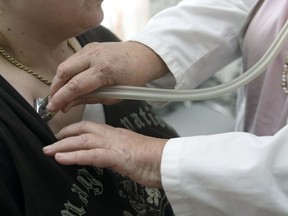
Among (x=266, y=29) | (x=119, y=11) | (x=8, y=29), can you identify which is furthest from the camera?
(x=119, y=11)

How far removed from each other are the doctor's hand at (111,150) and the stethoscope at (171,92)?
7 centimetres

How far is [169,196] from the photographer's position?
0.80 metres

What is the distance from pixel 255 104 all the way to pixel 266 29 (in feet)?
0.65

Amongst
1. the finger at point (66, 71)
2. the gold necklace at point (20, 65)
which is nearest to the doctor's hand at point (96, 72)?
the finger at point (66, 71)

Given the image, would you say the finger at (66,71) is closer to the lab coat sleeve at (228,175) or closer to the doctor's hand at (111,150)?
the doctor's hand at (111,150)

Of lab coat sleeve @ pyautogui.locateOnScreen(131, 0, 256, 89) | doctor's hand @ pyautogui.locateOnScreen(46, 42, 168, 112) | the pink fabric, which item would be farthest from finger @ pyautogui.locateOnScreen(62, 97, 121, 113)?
the pink fabric

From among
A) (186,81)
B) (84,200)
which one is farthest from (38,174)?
(186,81)

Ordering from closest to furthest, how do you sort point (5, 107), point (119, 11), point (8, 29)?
point (5, 107), point (8, 29), point (119, 11)

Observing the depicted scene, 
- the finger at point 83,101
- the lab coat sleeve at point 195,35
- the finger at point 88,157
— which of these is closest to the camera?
the finger at point 88,157

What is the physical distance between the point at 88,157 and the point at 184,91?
0.25 m

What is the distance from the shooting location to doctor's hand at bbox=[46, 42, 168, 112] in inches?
31.9

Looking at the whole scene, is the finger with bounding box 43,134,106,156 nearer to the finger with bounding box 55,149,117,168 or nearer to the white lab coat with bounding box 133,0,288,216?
the finger with bounding box 55,149,117,168

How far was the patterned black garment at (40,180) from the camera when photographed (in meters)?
0.74

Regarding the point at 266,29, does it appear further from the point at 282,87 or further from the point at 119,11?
the point at 119,11
